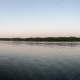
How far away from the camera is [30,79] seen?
1597cm

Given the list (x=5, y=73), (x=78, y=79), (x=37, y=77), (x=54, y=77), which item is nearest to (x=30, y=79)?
(x=37, y=77)

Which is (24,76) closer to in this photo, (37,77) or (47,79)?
(37,77)

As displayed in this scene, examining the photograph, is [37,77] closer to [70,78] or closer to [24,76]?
[24,76]

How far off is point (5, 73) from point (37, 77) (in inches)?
198

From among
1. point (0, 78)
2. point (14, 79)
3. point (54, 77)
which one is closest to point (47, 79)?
point (54, 77)

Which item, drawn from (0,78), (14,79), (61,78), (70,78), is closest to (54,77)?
(61,78)

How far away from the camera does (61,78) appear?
16.3m

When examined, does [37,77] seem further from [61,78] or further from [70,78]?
[70,78]

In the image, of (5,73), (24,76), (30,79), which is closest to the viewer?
(30,79)

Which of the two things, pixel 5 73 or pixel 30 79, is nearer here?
pixel 30 79

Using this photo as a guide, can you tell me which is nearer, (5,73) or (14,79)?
(14,79)

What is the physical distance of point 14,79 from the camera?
16078 millimetres

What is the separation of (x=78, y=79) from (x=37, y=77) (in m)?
5.28

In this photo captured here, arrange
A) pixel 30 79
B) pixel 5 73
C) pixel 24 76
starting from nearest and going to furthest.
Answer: pixel 30 79 < pixel 24 76 < pixel 5 73
